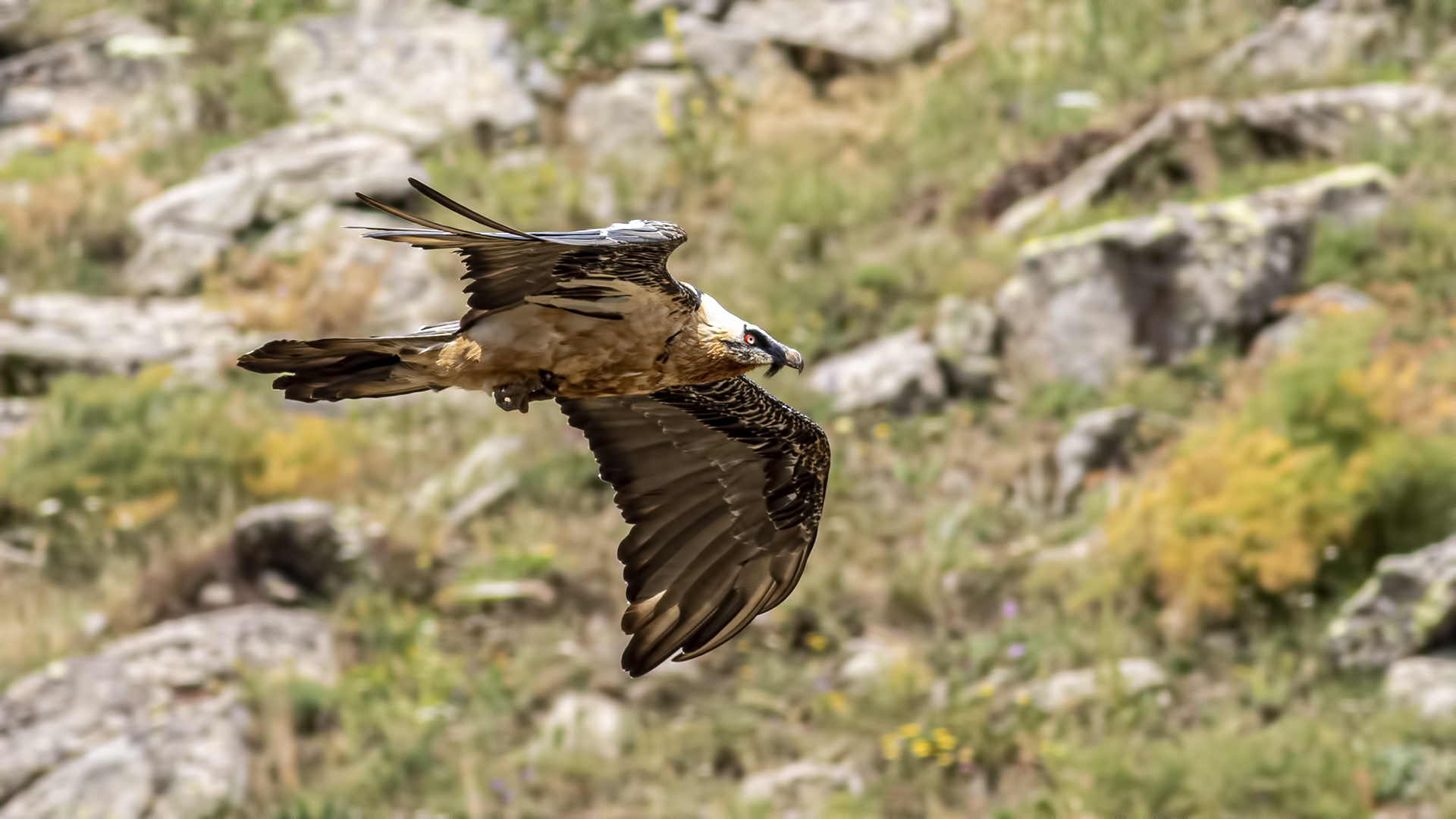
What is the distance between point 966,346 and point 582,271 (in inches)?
289

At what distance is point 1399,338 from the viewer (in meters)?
11.0

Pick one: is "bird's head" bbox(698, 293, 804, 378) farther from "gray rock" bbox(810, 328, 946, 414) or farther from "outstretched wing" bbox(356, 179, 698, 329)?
"gray rock" bbox(810, 328, 946, 414)

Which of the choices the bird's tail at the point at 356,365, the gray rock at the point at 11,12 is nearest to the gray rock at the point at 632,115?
the gray rock at the point at 11,12

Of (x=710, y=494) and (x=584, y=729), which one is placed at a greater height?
(x=710, y=494)

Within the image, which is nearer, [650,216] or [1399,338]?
[1399,338]

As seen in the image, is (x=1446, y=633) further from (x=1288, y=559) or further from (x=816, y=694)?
(x=816, y=694)

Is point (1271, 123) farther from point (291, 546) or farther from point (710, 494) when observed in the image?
point (291, 546)

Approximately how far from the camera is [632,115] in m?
15.5

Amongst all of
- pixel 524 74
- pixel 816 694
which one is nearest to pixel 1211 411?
pixel 816 694

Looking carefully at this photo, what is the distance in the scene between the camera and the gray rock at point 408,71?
15.8 meters

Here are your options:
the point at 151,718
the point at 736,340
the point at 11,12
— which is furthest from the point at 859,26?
the point at 736,340

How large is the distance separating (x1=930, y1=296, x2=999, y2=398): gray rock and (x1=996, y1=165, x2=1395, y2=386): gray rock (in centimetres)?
20

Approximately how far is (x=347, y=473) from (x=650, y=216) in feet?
12.8

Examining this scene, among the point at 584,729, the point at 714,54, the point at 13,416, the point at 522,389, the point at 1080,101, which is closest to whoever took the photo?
the point at 522,389
